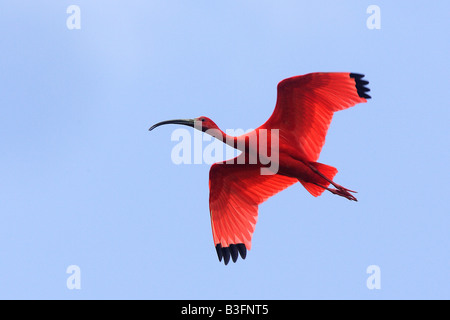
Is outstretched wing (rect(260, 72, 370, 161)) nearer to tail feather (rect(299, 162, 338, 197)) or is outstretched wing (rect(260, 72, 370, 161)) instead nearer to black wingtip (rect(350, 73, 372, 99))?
black wingtip (rect(350, 73, 372, 99))

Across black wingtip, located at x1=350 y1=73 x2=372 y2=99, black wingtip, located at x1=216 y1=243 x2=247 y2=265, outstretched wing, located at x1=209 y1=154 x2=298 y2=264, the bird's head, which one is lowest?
black wingtip, located at x1=216 y1=243 x2=247 y2=265

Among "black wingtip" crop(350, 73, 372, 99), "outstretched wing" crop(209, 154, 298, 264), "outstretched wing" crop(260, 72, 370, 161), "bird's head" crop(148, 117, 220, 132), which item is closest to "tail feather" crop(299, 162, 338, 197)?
"outstretched wing" crop(260, 72, 370, 161)

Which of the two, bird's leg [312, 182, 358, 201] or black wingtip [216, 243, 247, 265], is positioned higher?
bird's leg [312, 182, 358, 201]

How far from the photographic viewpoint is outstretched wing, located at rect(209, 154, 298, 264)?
1544 cm

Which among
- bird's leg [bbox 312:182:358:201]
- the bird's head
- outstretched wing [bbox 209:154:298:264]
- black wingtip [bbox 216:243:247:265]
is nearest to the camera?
bird's leg [bbox 312:182:358:201]

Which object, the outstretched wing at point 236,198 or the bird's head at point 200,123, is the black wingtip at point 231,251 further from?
the bird's head at point 200,123

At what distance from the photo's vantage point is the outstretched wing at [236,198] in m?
15.4

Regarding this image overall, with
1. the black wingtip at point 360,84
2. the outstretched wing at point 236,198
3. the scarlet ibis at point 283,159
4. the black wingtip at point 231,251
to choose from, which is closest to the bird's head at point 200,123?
the scarlet ibis at point 283,159

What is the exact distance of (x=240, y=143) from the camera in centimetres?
1440

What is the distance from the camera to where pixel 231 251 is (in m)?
15.4

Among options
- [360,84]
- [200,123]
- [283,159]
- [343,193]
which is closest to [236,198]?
[283,159]

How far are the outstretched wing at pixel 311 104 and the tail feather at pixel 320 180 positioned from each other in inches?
16.8

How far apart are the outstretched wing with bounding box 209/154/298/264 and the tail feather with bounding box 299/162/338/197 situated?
1.03 meters

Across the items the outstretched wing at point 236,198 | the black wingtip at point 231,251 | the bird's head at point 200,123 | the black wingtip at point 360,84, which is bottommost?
the black wingtip at point 231,251
